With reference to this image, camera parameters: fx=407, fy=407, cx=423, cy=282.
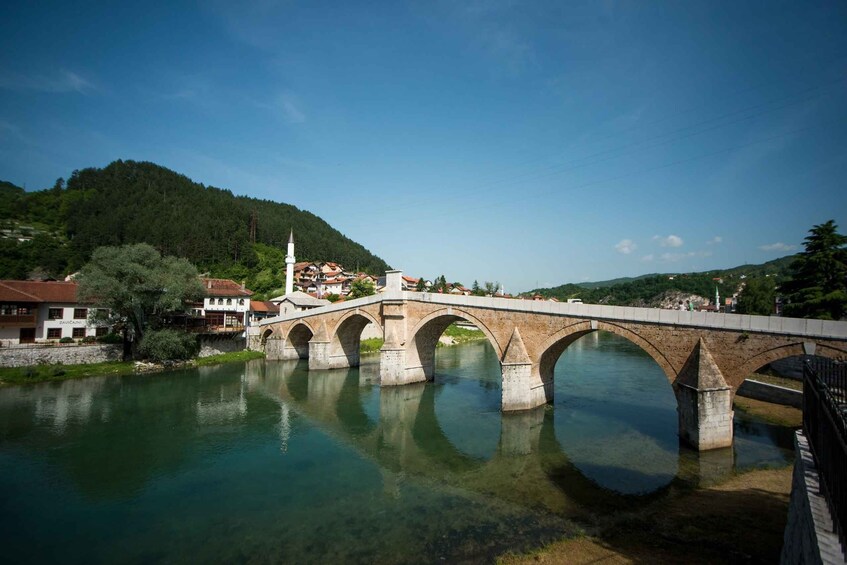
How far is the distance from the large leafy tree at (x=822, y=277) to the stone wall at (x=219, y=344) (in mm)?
32894

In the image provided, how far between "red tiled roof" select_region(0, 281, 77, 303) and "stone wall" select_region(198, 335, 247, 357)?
24.8 ft

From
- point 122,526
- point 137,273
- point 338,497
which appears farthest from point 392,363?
point 137,273

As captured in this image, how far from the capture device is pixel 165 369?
23969 millimetres

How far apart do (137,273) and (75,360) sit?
587 centimetres

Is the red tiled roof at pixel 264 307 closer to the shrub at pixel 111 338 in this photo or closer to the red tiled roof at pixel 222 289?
the red tiled roof at pixel 222 289

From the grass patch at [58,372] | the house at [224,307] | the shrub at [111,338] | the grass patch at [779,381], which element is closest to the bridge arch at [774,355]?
the grass patch at [779,381]

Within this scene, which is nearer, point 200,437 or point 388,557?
point 388,557

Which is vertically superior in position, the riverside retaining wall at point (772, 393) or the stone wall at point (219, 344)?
the stone wall at point (219, 344)

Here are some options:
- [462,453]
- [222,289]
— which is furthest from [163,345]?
[462,453]

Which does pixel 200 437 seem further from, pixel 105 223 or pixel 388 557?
pixel 105 223

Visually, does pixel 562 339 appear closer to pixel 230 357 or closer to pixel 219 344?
pixel 230 357

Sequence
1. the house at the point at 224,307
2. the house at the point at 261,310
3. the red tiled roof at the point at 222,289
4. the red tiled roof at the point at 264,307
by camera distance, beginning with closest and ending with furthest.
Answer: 1. the house at the point at 224,307
2. the red tiled roof at the point at 222,289
3. the house at the point at 261,310
4. the red tiled roof at the point at 264,307

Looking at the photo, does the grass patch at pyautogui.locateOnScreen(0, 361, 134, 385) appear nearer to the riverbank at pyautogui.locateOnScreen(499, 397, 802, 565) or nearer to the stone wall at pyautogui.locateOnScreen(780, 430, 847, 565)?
the riverbank at pyautogui.locateOnScreen(499, 397, 802, 565)

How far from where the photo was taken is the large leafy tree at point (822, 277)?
17.1m
